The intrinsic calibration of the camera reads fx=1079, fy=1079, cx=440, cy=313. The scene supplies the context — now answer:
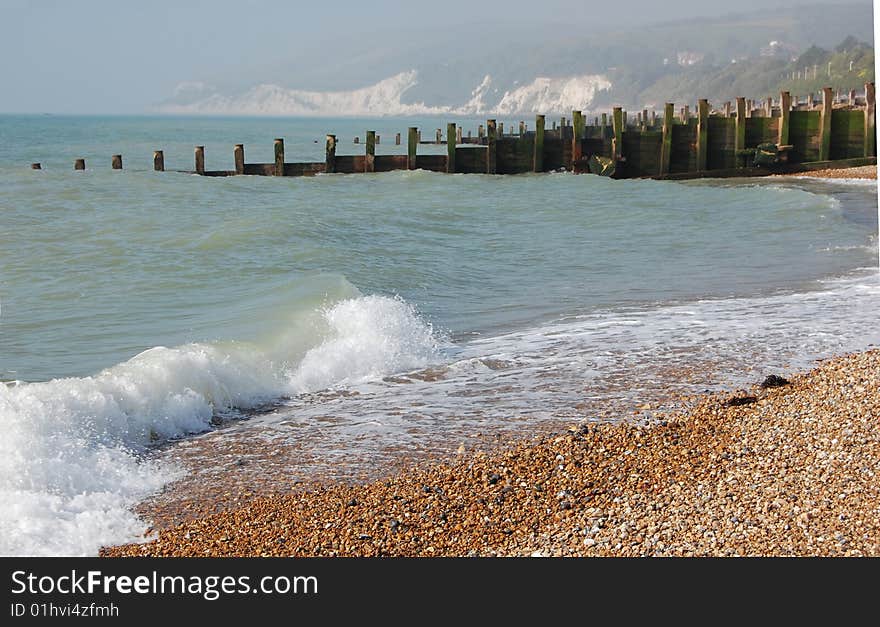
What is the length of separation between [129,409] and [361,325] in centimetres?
291

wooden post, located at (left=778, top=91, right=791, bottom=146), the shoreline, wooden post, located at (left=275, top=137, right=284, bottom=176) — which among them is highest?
A: wooden post, located at (left=778, top=91, right=791, bottom=146)

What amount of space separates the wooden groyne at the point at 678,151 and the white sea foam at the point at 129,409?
829 inches

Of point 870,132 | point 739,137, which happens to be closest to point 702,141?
point 739,137

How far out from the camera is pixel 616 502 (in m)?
5.57

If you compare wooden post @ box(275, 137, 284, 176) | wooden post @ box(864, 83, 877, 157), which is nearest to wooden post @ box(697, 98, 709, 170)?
wooden post @ box(864, 83, 877, 157)

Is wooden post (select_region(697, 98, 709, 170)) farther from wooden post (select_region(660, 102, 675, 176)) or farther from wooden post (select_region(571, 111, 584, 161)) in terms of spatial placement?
wooden post (select_region(571, 111, 584, 161))

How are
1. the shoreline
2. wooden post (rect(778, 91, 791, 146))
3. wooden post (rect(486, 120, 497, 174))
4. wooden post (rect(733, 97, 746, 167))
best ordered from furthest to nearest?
wooden post (rect(486, 120, 497, 174))
wooden post (rect(733, 97, 746, 167))
wooden post (rect(778, 91, 791, 146))
the shoreline

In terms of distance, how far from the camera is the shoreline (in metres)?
4.97

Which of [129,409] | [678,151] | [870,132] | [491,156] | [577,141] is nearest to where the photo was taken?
[129,409]

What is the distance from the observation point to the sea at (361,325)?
7059 mm

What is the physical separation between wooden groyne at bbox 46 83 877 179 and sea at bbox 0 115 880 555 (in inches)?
305

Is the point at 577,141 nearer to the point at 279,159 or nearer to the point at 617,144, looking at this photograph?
the point at 617,144

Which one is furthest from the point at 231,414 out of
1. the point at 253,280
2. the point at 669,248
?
the point at 669,248

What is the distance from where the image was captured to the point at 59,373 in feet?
29.2
